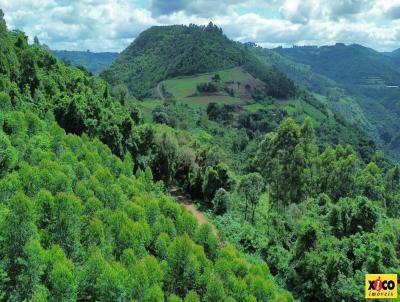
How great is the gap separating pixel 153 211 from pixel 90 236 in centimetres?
938

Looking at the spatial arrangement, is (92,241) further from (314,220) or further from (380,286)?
(380,286)

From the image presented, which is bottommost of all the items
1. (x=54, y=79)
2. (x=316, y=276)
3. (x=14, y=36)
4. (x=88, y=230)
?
(x=316, y=276)

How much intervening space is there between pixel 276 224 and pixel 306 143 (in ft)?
60.3

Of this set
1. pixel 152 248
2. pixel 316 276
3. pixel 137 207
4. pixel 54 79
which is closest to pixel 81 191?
pixel 137 207

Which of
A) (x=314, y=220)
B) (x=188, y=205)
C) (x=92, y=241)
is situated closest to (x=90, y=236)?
(x=92, y=241)

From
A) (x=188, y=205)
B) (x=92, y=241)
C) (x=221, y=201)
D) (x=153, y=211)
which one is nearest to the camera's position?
(x=92, y=241)

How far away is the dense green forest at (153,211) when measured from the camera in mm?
29891

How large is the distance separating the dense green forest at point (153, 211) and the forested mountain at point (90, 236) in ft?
0.31

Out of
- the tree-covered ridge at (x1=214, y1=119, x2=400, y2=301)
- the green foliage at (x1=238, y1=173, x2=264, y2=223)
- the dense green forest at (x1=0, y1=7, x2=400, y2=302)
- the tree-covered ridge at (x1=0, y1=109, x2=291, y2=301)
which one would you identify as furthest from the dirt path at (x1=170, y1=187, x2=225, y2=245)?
the tree-covered ridge at (x1=0, y1=109, x2=291, y2=301)

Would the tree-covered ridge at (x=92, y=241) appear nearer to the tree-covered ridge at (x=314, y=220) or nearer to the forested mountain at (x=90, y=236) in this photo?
the forested mountain at (x=90, y=236)

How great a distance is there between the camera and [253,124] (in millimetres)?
169500

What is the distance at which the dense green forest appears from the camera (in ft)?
98.1

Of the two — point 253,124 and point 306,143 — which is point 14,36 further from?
point 253,124

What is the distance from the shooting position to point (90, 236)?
33438mm
